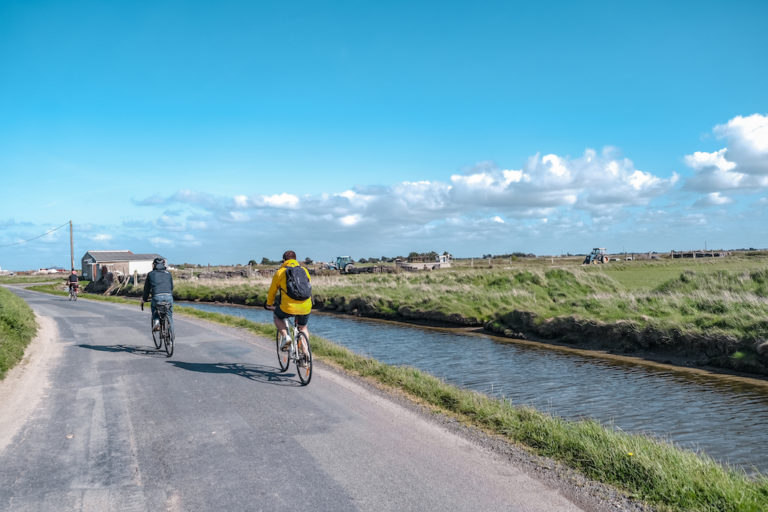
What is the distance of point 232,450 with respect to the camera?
5.73m

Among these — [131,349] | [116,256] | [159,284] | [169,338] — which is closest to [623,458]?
[169,338]

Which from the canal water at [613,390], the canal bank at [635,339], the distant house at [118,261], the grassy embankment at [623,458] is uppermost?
the distant house at [118,261]

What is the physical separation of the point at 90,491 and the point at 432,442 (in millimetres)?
3503

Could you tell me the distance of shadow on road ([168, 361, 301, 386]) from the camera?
30.7ft

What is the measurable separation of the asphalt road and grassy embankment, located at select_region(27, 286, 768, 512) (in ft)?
2.10

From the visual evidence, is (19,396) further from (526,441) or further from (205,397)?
(526,441)

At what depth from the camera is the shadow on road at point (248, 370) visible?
9351mm

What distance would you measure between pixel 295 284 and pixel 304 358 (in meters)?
1.32

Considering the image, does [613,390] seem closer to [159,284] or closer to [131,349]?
[159,284]

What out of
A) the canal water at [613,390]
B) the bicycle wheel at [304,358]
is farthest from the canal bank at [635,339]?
the bicycle wheel at [304,358]

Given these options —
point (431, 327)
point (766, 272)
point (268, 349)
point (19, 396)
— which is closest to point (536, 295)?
point (431, 327)

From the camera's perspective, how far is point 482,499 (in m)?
4.57

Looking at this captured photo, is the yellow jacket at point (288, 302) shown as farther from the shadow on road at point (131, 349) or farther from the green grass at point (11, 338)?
the green grass at point (11, 338)

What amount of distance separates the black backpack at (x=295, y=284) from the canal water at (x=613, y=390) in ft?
13.6
